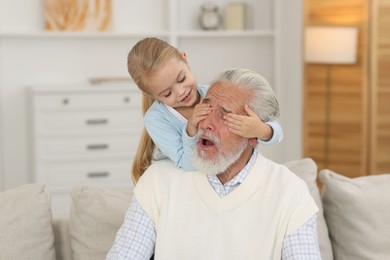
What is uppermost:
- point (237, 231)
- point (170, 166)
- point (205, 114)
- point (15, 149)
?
point (205, 114)

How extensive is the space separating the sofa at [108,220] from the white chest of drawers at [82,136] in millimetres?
2821

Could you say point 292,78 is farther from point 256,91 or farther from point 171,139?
point 256,91

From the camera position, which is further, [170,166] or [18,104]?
[18,104]

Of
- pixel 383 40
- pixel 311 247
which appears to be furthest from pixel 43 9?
pixel 311 247

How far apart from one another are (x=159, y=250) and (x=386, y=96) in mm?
3405

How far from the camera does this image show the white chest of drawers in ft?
17.7

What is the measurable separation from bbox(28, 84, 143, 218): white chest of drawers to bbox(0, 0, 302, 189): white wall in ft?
1.08

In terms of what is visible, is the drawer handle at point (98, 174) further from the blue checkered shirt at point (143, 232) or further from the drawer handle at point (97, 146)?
the blue checkered shirt at point (143, 232)

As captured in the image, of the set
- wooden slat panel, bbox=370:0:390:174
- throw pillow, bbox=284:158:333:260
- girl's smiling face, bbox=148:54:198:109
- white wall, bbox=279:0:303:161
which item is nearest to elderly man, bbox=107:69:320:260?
girl's smiling face, bbox=148:54:198:109

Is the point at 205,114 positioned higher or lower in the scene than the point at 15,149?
higher

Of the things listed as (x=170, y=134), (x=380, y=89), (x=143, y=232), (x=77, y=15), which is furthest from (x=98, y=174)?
(x=143, y=232)

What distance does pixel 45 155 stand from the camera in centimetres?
542

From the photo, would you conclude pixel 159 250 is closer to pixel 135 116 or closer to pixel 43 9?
pixel 135 116

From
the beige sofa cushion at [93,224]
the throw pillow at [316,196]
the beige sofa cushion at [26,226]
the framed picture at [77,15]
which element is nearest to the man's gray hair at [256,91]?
the throw pillow at [316,196]
